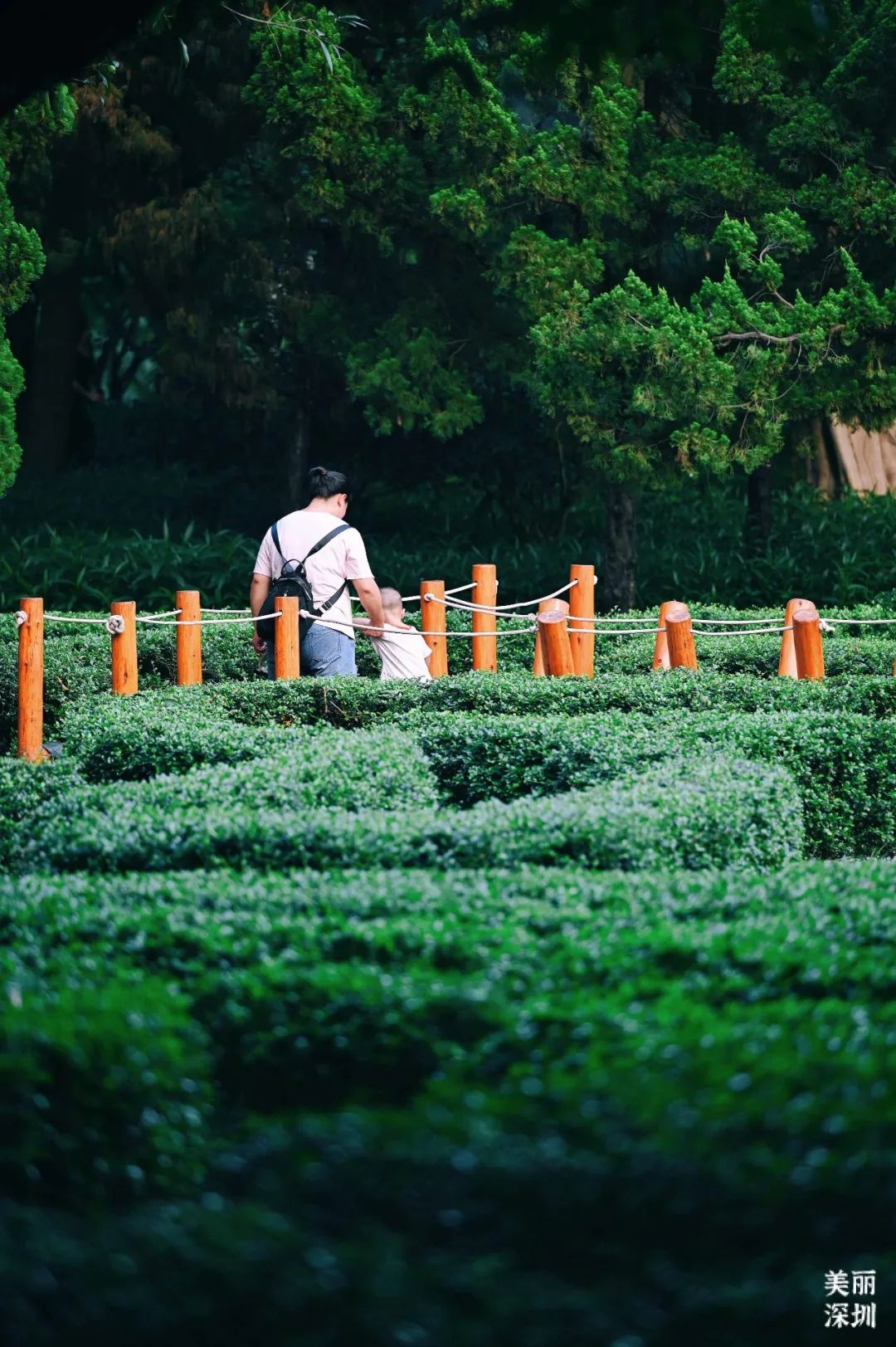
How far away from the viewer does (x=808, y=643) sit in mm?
9633

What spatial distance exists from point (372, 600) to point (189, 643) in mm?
1672

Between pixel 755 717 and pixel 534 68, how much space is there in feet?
11.3

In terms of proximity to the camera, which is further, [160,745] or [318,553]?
[318,553]

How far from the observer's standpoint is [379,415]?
16844mm

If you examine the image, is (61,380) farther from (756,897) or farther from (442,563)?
(756,897)

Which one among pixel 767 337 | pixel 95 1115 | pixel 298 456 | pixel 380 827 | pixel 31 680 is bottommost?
pixel 95 1115

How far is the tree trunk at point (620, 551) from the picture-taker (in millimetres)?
16547

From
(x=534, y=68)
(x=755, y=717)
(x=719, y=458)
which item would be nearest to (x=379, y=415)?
(x=719, y=458)

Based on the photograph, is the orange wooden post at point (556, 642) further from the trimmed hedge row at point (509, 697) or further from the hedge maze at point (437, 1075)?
the hedge maze at point (437, 1075)

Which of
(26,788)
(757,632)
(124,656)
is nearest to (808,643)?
(757,632)

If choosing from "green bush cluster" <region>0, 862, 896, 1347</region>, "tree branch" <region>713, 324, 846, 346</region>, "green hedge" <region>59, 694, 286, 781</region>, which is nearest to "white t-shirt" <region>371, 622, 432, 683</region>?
"green hedge" <region>59, 694, 286, 781</region>

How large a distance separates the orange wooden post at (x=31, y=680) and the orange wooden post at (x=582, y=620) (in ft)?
10.6

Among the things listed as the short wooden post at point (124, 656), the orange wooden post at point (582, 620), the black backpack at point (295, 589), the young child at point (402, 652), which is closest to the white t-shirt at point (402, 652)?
the young child at point (402, 652)

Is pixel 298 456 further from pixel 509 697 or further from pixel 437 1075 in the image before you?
pixel 437 1075
